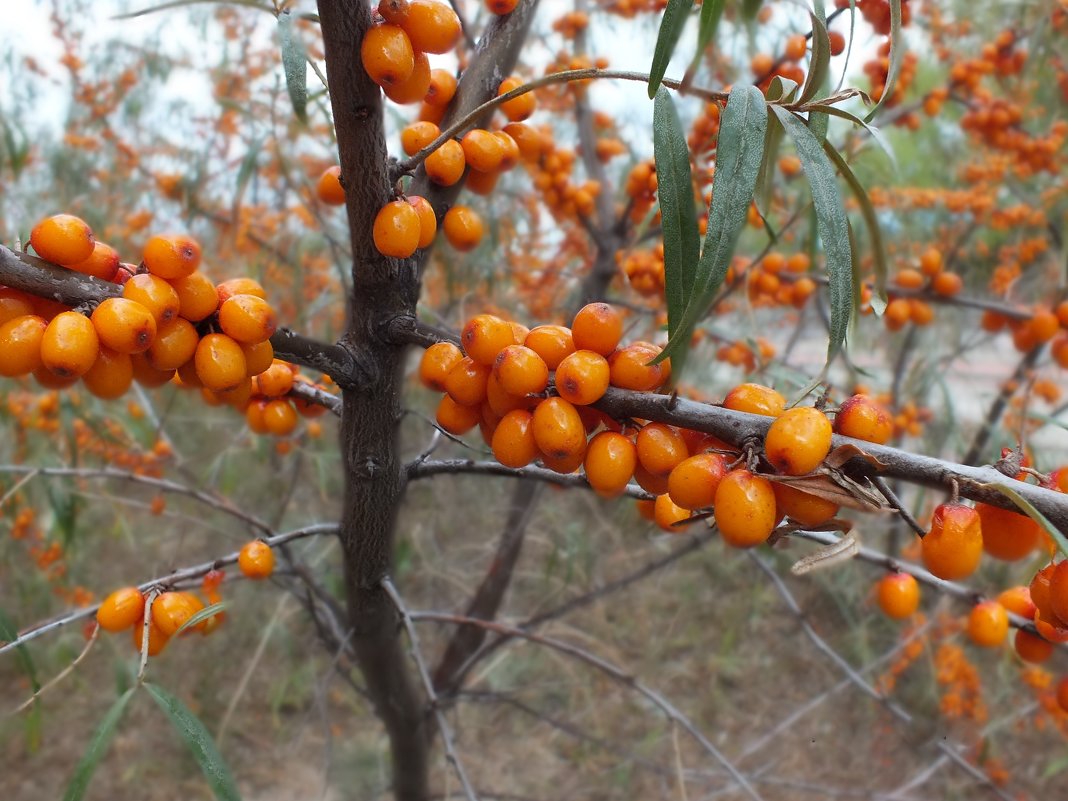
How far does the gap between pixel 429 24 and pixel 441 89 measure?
0.61 ft

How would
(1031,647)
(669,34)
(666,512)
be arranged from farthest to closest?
(1031,647) < (666,512) < (669,34)

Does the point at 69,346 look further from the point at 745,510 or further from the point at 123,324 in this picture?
the point at 745,510

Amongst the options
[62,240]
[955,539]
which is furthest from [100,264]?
[955,539]

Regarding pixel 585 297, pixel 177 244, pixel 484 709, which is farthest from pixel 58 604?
pixel 177 244

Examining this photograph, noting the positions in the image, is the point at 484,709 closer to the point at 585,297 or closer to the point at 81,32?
the point at 585,297

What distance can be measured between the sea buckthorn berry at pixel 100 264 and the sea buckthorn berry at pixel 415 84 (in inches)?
7.5

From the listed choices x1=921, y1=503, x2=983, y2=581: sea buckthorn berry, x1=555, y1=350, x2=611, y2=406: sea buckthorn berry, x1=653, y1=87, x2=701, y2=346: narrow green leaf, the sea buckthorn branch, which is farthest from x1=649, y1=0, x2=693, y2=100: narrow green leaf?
the sea buckthorn branch

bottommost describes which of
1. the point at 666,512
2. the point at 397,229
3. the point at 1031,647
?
the point at 1031,647

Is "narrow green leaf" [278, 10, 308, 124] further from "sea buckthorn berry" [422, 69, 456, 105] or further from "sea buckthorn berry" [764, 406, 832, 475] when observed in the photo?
"sea buckthorn berry" [764, 406, 832, 475]

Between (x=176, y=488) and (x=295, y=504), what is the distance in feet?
4.57

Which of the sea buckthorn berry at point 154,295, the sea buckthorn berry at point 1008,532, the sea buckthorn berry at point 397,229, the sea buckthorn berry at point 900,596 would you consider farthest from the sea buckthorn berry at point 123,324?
the sea buckthorn berry at point 900,596

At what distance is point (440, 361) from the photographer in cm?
45

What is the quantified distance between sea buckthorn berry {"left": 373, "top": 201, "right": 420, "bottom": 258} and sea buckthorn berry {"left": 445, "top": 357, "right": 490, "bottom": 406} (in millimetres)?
79

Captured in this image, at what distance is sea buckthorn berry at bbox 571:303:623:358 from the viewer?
40cm
